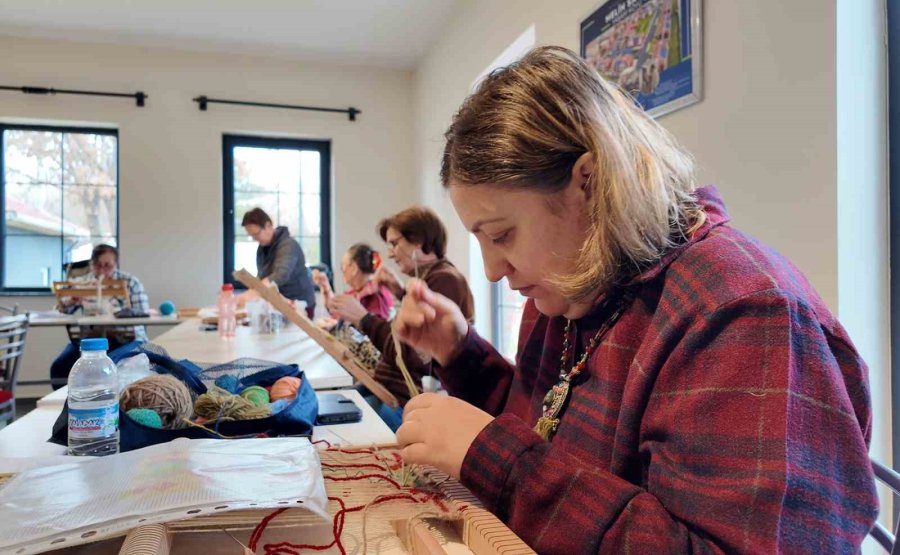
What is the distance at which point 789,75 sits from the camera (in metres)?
1.32

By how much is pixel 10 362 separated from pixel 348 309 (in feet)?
5.59

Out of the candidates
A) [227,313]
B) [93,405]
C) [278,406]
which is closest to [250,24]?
[227,313]

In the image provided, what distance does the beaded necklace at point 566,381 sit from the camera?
2.20 ft

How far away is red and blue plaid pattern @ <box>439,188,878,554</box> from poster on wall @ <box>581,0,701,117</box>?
1.19 m

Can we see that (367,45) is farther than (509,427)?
Yes

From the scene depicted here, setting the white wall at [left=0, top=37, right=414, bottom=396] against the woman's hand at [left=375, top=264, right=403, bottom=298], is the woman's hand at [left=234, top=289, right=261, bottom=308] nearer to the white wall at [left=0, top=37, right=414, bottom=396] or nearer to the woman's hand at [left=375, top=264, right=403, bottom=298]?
the woman's hand at [left=375, top=264, right=403, bottom=298]

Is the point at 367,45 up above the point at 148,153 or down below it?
above

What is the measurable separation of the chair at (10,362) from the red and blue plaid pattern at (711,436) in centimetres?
258

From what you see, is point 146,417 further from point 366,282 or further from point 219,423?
point 366,282

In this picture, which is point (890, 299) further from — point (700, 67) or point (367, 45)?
point (367, 45)

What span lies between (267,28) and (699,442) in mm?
4148

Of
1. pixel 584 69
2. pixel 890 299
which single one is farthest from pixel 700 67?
pixel 584 69

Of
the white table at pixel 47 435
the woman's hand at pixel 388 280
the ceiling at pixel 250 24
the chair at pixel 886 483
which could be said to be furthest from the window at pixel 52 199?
the chair at pixel 886 483

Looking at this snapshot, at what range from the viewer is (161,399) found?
92 centimetres
